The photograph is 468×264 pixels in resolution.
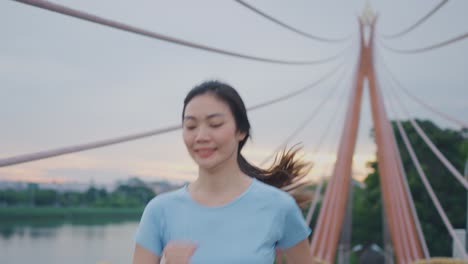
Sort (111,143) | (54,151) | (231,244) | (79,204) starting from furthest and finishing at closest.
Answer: (79,204), (111,143), (54,151), (231,244)

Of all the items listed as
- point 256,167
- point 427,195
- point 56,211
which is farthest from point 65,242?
point 427,195

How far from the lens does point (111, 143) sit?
330cm

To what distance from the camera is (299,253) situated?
2.11m

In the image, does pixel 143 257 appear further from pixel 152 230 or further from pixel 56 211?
pixel 56 211

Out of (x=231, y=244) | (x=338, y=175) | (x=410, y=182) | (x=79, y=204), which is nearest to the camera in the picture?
(x=231, y=244)

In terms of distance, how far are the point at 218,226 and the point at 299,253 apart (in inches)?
12.6

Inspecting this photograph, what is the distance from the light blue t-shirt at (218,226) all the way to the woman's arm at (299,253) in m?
0.12

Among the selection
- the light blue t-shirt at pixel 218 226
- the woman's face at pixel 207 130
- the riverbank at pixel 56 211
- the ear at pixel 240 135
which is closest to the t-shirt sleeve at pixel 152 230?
the light blue t-shirt at pixel 218 226

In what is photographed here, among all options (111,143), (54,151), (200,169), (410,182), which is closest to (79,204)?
(111,143)

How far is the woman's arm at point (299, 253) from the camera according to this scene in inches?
82.8

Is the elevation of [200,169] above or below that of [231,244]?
above

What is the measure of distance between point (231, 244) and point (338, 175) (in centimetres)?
1189

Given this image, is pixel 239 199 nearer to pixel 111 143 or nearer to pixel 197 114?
pixel 197 114

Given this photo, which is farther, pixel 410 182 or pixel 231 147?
pixel 410 182
